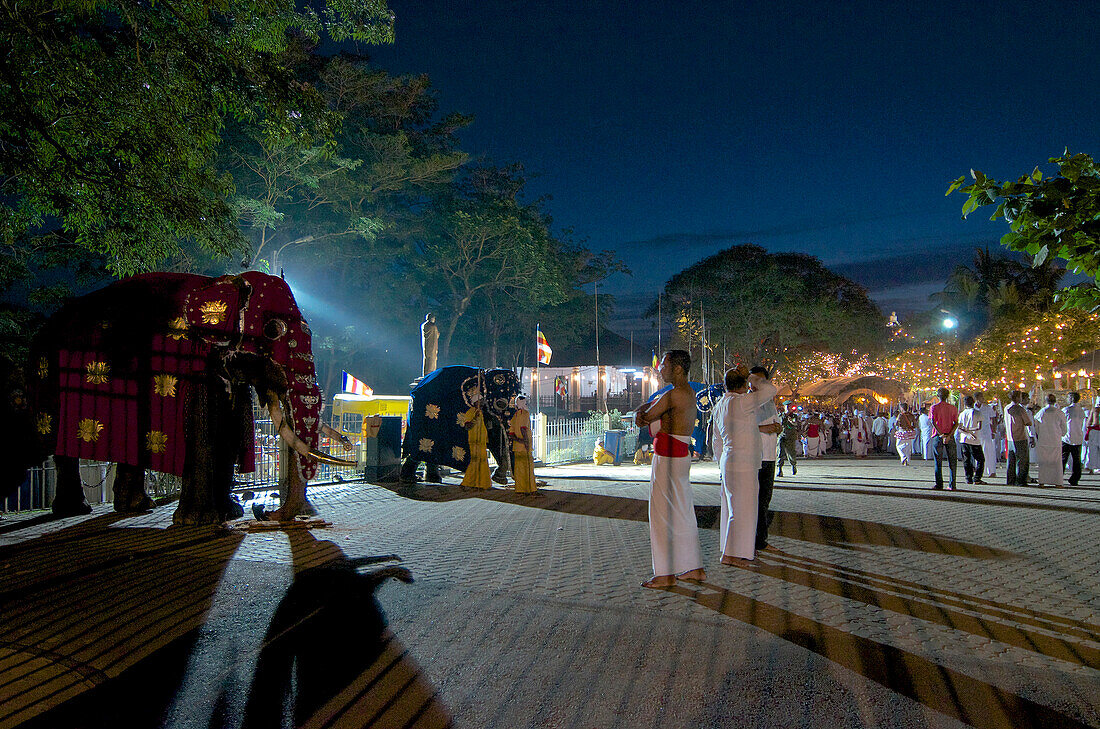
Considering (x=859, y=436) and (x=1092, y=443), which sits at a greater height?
(x=1092, y=443)

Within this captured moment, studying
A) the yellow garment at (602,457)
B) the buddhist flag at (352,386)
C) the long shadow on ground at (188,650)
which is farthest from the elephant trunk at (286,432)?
the yellow garment at (602,457)

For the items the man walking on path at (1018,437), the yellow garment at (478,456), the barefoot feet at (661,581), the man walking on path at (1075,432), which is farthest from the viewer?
the man walking on path at (1075,432)

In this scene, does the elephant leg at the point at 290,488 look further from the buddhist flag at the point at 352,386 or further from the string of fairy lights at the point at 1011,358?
the string of fairy lights at the point at 1011,358

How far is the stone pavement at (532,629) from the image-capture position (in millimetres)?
3402

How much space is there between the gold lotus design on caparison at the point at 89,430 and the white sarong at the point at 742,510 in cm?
664

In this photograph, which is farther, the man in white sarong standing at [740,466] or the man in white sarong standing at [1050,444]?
the man in white sarong standing at [1050,444]

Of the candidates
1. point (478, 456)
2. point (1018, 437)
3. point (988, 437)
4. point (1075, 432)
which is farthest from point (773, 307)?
point (478, 456)

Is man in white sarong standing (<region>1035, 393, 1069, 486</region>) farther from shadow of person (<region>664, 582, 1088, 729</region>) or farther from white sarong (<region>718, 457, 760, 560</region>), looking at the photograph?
shadow of person (<region>664, 582, 1088, 729</region>)

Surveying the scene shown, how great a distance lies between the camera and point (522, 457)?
38.0 feet

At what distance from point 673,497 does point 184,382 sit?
5.31 m

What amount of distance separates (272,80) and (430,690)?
842cm

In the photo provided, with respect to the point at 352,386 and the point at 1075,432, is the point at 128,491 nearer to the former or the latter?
the point at 352,386

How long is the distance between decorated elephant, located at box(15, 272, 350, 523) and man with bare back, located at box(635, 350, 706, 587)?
378 cm

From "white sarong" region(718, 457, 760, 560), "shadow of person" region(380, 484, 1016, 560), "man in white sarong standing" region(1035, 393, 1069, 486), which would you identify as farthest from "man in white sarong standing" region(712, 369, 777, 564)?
"man in white sarong standing" region(1035, 393, 1069, 486)
